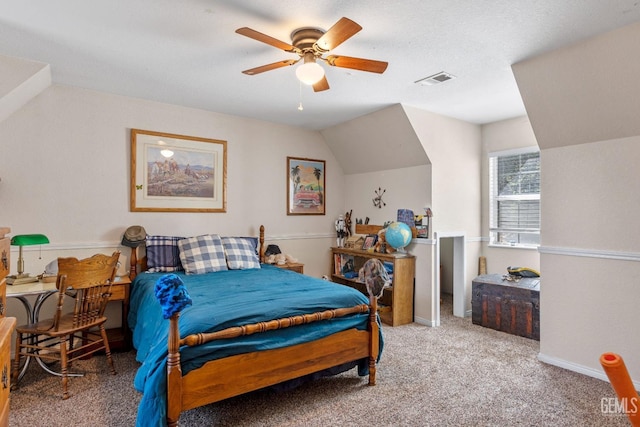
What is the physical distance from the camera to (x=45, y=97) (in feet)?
10.6

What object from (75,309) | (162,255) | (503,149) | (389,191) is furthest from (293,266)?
(503,149)

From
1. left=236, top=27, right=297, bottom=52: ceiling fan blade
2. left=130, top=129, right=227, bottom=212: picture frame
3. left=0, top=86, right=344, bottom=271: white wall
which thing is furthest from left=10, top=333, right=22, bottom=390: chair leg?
left=236, top=27, right=297, bottom=52: ceiling fan blade

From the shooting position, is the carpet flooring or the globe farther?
the globe

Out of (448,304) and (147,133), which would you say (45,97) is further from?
(448,304)

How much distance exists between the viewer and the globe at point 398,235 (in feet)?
13.5

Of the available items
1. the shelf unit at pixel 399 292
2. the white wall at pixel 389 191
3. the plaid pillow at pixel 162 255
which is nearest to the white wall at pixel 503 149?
the white wall at pixel 389 191

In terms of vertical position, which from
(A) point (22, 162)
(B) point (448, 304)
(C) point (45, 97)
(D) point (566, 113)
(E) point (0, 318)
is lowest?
(B) point (448, 304)

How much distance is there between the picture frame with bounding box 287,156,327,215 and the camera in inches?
188

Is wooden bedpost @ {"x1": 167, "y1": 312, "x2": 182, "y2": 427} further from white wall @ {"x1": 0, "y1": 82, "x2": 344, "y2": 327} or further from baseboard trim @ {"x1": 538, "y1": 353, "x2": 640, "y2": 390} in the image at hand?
baseboard trim @ {"x1": 538, "y1": 353, "x2": 640, "y2": 390}

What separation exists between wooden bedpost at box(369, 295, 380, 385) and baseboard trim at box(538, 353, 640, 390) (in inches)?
64.1

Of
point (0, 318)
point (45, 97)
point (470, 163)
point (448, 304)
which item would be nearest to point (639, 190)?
point (470, 163)

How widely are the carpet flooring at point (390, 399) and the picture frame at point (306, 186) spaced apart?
2.40 meters

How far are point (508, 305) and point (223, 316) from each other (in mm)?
3232

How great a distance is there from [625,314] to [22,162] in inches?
207
